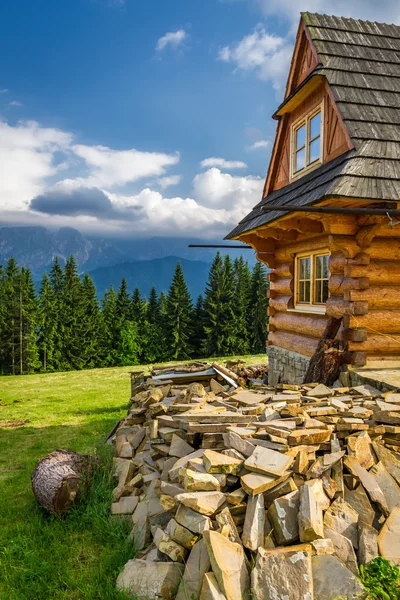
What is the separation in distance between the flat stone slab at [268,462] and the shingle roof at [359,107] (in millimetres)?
3575

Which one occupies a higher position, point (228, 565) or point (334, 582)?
point (228, 565)

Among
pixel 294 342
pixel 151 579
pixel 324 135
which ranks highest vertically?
pixel 324 135

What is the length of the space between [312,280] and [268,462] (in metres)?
5.37

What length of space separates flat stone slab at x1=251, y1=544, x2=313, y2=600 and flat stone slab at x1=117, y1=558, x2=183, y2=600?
66cm

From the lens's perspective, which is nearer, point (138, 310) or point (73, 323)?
point (73, 323)

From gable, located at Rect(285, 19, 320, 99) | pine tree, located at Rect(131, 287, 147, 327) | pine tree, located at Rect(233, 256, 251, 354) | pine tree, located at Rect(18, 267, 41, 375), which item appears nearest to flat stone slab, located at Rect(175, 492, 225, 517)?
gable, located at Rect(285, 19, 320, 99)

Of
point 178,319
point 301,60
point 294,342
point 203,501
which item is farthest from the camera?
point 178,319

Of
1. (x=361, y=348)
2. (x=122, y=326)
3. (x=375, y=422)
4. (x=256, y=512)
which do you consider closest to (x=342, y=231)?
(x=361, y=348)

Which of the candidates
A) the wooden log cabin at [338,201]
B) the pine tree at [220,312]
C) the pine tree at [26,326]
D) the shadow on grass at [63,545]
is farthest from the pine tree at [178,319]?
the shadow on grass at [63,545]

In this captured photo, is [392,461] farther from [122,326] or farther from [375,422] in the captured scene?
[122,326]

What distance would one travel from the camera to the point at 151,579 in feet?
10.8

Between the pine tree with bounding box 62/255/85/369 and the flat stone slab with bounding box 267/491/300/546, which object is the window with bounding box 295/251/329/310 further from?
the pine tree with bounding box 62/255/85/369

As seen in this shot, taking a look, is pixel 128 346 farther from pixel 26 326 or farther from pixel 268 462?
pixel 268 462

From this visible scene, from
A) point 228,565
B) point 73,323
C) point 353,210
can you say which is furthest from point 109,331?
point 228,565
